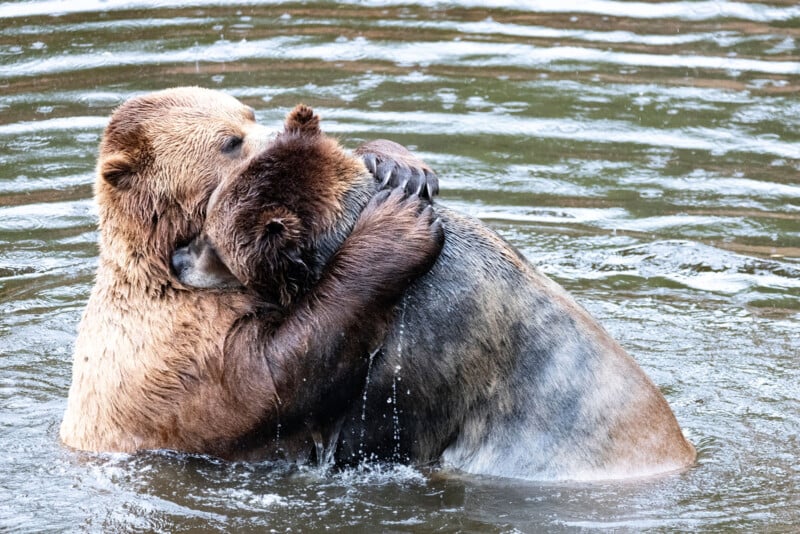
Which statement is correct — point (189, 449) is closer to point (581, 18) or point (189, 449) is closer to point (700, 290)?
point (700, 290)

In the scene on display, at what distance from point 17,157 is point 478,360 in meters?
6.54

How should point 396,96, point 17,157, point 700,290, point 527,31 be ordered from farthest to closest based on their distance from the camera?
1. point 527,31
2. point 396,96
3. point 17,157
4. point 700,290

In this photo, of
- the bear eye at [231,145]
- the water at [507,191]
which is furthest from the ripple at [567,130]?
the bear eye at [231,145]

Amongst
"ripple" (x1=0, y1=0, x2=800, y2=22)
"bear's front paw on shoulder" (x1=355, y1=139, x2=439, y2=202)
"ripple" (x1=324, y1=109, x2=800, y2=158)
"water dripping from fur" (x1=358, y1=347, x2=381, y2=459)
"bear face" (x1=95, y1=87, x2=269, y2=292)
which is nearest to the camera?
"water dripping from fur" (x1=358, y1=347, x2=381, y2=459)

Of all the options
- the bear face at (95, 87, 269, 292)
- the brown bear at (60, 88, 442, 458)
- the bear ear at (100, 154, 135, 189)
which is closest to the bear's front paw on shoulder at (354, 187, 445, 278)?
the brown bear at (60, 88, 442, 458)

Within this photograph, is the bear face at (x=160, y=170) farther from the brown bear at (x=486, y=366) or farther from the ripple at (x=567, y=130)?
the ripple at (x=567, y=130)

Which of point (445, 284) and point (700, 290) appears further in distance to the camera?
point (700, 290)

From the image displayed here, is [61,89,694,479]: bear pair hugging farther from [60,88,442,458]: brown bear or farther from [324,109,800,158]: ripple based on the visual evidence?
[324,109,800,158]: ripple

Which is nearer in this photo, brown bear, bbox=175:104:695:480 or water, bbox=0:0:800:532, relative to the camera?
brown bear, bbox=175:104:695:480

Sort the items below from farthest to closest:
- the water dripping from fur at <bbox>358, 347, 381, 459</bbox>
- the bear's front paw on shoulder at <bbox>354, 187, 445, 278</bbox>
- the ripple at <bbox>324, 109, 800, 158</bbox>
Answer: the ripple at <bbox>324, 109, 800, 158</bbox> → the water dripping from fur at <bbox>358, 347, 381, 459</bbox> → the bear's front paw on shoulder at <bbox>354, 187, 445, 278</bbox>

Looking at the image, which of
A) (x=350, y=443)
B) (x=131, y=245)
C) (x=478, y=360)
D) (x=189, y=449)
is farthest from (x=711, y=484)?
(x=131, y=245)

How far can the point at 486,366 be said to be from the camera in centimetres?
616

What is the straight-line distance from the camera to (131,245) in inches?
249

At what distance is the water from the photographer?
625 centimetres
